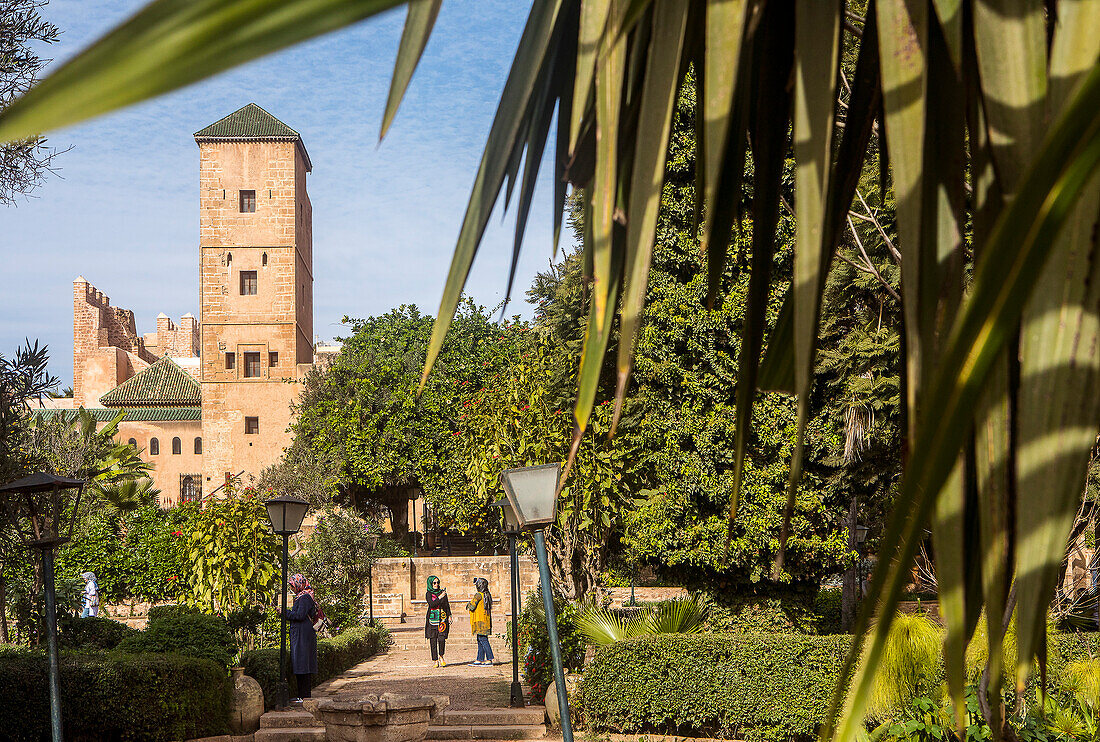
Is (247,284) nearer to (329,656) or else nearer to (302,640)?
(329,656)

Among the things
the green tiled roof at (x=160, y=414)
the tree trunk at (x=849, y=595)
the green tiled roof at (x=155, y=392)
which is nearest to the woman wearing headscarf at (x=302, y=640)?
the tree trunk at (x=849, y=595)

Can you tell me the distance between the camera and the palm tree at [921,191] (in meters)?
0.66

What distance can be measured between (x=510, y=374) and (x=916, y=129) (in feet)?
49.0

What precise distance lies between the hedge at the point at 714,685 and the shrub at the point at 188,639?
4242mm

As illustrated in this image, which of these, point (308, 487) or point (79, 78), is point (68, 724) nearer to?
point (79, 78)

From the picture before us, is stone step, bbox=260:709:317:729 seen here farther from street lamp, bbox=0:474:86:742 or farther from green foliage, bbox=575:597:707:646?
street lamp, bbox=0:474:86:742

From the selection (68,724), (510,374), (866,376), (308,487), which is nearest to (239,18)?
(68,724)

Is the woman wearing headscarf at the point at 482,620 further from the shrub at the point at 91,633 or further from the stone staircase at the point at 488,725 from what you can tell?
the shrub at the point at 91,633

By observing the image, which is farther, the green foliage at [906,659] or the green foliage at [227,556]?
the green foliage at [227,556]

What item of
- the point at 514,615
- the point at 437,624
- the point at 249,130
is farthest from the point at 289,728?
the point at 249,130

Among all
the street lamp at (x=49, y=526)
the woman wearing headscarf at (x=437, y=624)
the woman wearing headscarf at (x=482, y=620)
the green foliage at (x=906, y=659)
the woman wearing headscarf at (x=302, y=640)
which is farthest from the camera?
the woman wearing headscarf at (x=437, y=624)

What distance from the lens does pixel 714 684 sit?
10516mm

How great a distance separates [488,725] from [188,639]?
366cm

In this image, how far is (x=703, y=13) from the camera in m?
1.52
